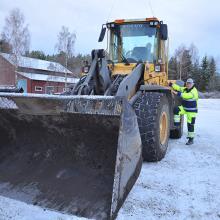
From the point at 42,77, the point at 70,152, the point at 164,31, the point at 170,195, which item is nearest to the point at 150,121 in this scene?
the point at 170,195

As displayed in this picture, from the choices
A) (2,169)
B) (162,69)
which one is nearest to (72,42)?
(162,69)

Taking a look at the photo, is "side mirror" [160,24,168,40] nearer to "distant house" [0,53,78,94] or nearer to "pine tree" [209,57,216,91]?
"distant house" [0,53,78,94]

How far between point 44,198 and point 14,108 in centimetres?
119

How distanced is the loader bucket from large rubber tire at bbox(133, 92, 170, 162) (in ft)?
3.70

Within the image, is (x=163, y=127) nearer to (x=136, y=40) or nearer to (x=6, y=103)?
(x=136, y=40)

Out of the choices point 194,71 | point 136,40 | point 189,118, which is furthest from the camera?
point 194,71

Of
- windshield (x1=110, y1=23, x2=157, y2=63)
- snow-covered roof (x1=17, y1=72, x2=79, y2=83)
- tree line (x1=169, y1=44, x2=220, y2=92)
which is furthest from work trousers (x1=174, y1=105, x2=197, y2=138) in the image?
tree line (x1=169, y1=44, x2=220, y2=92)

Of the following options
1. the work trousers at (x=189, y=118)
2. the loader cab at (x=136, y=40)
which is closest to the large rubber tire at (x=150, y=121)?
the loader cab at (x=136, y=40)

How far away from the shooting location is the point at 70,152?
11.7ft

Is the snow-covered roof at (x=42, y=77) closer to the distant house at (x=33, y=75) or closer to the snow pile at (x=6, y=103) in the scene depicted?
the distant house at (x=33, y=75)

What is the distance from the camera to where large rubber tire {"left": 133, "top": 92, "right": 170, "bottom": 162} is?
4492 millimetres

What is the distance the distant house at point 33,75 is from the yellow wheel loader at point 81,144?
74.1 ft

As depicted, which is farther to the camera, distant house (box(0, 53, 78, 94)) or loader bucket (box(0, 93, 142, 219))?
distant house (box(0, 53, 78, 94))

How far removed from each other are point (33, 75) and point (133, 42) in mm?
28321
